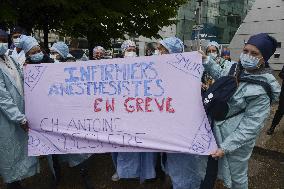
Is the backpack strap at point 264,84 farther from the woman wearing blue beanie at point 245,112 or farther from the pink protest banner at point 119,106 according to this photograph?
the pink protest banner at point 119,106

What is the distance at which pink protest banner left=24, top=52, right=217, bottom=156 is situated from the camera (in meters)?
3.30

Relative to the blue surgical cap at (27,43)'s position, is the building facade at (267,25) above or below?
above

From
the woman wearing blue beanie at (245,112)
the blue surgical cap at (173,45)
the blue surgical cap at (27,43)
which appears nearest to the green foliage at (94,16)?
the blue surgical cap at (27,43)

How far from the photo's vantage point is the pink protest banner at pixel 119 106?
10.8 ft

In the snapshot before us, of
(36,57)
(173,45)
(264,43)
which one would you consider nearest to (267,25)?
(173,45)

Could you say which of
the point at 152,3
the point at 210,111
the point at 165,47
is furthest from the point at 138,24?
the point at 210,111

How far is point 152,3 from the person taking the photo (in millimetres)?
15102

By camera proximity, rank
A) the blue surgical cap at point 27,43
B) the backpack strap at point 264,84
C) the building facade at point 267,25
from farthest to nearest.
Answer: the building facade at point 267,25, the blue surgical cap at point 27,43, the backpack strap at point 264,84

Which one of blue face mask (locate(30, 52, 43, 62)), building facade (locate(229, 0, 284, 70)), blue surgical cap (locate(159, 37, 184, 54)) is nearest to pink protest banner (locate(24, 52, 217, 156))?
blue face mask (locate(30, 52, 43, 62))

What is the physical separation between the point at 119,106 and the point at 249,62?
50.0 inches

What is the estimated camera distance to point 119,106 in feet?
11.7

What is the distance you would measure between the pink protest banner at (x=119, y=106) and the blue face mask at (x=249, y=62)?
1.35 feet

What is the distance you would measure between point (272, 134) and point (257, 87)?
13.1ft

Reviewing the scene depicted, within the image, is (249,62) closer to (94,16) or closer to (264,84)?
(264,84)
